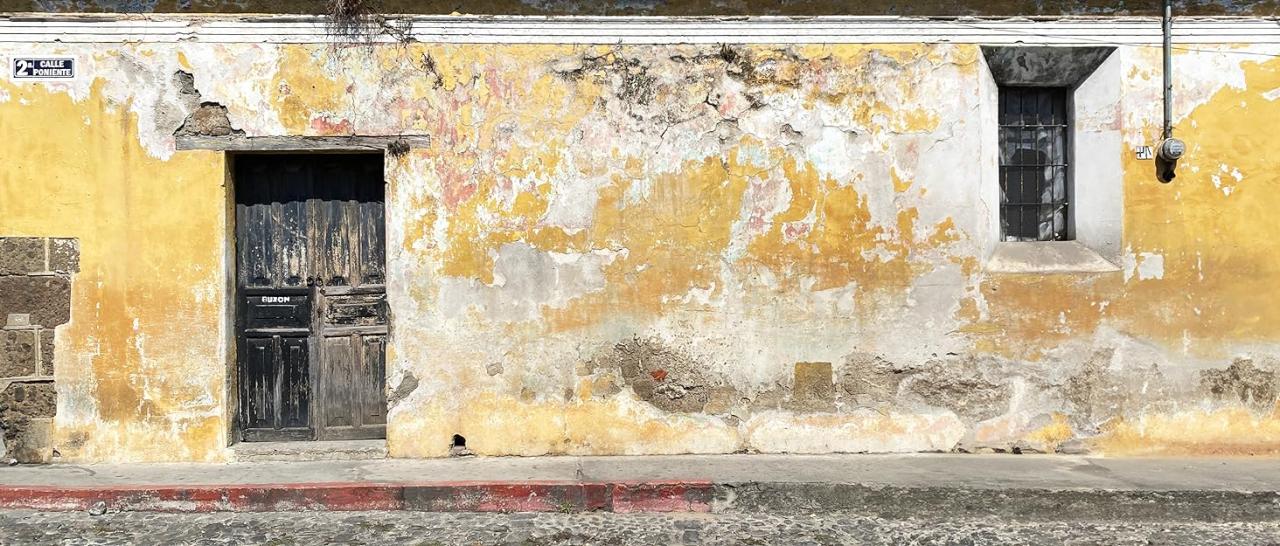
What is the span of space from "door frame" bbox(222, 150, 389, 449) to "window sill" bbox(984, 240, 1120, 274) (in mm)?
3921

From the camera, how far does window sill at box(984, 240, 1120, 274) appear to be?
5.90 m

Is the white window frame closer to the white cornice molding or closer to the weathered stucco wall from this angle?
the weathered stucco wall

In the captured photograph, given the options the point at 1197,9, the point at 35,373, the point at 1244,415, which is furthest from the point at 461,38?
the point at 1244,415

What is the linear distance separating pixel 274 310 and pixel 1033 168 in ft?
17.5

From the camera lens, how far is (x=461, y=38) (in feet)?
18.9

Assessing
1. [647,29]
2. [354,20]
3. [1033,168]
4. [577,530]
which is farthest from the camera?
→ [1033,168]

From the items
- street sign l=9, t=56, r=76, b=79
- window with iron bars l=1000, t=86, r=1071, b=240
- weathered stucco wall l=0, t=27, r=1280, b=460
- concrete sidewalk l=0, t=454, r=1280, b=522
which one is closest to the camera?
concrete sidewalk l=0, t=454, r=1280, b=522

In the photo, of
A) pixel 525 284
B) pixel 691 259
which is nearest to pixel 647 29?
pixel 691 259

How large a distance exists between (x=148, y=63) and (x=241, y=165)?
821 mm

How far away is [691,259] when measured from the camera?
5.85m

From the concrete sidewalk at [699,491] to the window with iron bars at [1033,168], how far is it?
5.63 ft

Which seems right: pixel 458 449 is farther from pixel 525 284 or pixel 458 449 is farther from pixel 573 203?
pixel 573 203

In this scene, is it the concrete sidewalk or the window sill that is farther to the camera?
the window sill

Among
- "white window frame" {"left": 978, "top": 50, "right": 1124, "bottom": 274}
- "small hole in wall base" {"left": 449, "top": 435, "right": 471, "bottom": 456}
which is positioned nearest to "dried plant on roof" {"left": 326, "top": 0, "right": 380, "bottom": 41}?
"small hole in wall base" {"left": 449, "top": 435, "right": 471, "bottom": 456}
